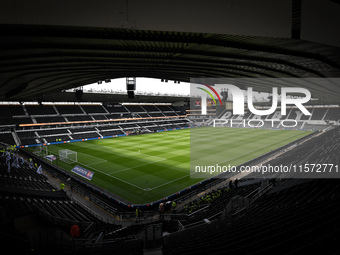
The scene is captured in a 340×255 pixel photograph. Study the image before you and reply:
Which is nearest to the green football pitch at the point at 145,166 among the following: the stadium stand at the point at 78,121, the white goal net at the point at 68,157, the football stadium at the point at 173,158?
the football stadium at the point at 173,158

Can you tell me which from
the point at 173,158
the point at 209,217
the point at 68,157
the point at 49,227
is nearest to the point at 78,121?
the point at 68,157

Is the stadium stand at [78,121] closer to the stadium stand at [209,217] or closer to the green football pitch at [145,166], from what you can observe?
the stadium stand at [209,217]

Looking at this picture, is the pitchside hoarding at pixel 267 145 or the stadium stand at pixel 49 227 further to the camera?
the pitchside hoarding at pixel 267 145

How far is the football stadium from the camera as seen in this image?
177 inches

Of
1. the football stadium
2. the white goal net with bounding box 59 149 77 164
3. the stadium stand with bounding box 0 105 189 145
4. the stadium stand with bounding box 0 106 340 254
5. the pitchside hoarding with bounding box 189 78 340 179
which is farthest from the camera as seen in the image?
the stadium stand with bounding box 0 105 189 145

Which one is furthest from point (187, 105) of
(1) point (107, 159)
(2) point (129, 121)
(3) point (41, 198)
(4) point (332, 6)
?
(4) point (332, 6)

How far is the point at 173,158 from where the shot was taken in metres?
28.1

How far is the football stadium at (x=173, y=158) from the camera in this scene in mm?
4492

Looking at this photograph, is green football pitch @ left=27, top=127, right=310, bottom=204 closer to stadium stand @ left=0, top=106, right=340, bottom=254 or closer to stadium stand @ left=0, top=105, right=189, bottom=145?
stadium stand @ left=0, top=106, right=340, bottom=254

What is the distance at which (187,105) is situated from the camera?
255 ft

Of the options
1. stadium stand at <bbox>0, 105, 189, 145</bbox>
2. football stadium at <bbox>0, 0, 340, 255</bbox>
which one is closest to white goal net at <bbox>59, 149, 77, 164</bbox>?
football stadium at <bbox>0, 0, 340, 255</bbox>

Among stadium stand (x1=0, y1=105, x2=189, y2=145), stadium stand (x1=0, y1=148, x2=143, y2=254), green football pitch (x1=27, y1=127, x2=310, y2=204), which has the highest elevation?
stadium stand (x1=0, y1=105, x2=189, y2=145)

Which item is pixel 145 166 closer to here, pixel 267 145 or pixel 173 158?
pixel 173 158

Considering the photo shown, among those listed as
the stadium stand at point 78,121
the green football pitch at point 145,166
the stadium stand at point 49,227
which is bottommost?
the green football pitch at point 145,166
